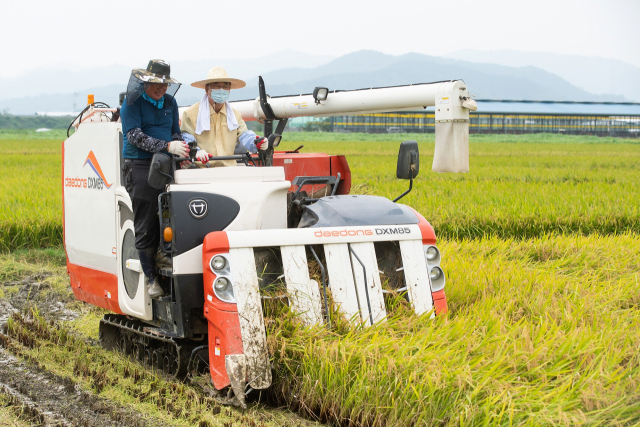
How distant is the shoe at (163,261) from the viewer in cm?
464

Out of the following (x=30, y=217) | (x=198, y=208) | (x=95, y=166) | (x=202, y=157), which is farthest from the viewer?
(x=30, y=217)

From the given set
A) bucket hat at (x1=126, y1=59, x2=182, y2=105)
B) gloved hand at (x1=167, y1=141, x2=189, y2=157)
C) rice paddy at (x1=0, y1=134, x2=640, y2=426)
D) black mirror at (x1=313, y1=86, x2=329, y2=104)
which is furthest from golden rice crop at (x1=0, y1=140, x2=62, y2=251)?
gloved hand at (x1=167, y1=141, x2=189, y2=157)

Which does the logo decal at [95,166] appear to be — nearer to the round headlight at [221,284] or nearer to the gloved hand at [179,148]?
the gloved hand at [179,148]

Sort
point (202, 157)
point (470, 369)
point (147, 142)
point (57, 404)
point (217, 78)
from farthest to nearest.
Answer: point (217, 78)
point (147, 142)
point (202, 157)
point (57, 404)
point (470, 369)

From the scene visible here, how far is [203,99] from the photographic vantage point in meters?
5.25

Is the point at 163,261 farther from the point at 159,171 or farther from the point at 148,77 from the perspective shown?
the point at 148,77

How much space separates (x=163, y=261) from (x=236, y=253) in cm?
86

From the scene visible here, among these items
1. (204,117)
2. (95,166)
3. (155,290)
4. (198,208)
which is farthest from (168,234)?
(95,166)

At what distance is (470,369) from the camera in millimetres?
3498

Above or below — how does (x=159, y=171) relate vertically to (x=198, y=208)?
above

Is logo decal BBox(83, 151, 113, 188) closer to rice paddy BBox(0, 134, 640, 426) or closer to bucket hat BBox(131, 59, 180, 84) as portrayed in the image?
bucket hat BBox(131, 59, 180, 84)

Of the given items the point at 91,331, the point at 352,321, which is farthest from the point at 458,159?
the point at 91,331

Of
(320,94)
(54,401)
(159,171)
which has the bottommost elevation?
(54,401)

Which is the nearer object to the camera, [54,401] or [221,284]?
[221,284]
